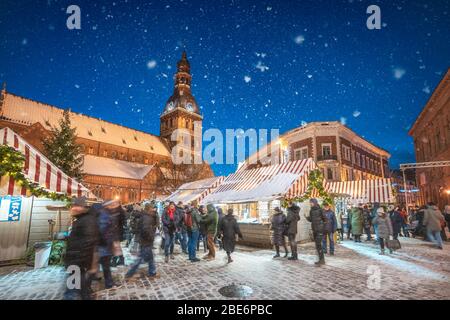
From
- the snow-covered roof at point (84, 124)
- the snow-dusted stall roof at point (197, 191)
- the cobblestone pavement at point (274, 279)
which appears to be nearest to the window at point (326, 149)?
the snow-dusted stall roof at point (197, 191)

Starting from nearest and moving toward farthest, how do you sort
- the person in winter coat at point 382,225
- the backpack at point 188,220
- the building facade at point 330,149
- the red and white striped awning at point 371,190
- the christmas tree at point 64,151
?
the person in winter coat at point 382,225, the backpack at point 188,220, the red and white striped awning at point 371,190, the christmas tree at point 64,151, the building facade at point 330,149

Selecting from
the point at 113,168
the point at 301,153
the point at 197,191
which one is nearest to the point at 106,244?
the point at 197,191

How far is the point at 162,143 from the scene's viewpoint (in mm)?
64625

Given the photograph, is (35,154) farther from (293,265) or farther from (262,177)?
(262,177)

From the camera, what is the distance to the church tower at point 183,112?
64.2 meters

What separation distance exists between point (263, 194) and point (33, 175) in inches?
371

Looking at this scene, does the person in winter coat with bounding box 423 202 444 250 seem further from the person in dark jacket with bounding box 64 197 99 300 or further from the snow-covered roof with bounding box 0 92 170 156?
the snow-covered roof with bounding box 0 92 170 156

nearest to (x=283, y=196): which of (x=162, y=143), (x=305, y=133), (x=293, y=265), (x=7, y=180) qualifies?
(x=293, y=265)

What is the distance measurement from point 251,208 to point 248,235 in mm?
2238

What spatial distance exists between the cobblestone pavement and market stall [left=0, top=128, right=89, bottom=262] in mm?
1139

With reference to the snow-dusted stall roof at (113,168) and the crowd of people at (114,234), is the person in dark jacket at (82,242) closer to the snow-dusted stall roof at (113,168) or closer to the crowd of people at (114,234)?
the crowd of people at (114,234)

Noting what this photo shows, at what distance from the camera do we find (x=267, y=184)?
1398 cm

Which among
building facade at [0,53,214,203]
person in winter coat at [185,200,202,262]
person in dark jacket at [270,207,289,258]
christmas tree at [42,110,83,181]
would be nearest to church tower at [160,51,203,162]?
building facade at [0,53,214,203]

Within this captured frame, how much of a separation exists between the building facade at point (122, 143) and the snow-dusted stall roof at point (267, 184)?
1037 inches
